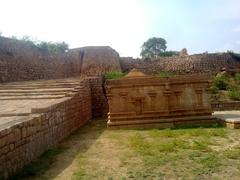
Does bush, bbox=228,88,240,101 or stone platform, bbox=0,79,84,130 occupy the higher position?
stone platform, bbox=0,79,84,130

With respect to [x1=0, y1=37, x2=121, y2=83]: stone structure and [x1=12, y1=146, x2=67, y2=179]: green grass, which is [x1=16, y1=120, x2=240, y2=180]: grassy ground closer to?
[x1=12, y1=146, x2=67, y2=179]: green grass

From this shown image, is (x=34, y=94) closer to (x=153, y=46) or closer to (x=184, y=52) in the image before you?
(x=184, y=52)

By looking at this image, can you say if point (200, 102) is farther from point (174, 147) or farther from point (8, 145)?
point (8, 145)

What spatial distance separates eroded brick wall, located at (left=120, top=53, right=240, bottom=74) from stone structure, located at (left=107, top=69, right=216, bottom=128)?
19.9 m

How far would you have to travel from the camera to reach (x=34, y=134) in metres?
6.11

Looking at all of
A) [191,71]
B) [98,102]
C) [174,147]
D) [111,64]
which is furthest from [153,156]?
[191,71]

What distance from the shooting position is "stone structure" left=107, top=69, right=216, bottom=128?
10.1 m

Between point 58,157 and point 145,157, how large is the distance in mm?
1542

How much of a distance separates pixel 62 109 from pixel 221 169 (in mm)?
4446

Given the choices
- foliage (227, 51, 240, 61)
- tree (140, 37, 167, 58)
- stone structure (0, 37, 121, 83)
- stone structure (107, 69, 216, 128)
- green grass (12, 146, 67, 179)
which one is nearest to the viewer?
green grass (12, 146, 67, 179)

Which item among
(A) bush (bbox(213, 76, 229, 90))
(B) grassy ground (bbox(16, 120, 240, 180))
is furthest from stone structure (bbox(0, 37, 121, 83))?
(B) grassy ground (bbox(16, 120, 240, 180))

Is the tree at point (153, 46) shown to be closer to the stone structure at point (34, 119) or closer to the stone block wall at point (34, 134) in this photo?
the stone structure at point (34, 119)

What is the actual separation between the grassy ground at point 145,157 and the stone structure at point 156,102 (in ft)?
4.38

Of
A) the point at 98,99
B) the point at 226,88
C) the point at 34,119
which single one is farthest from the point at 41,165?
the point at 226,88
